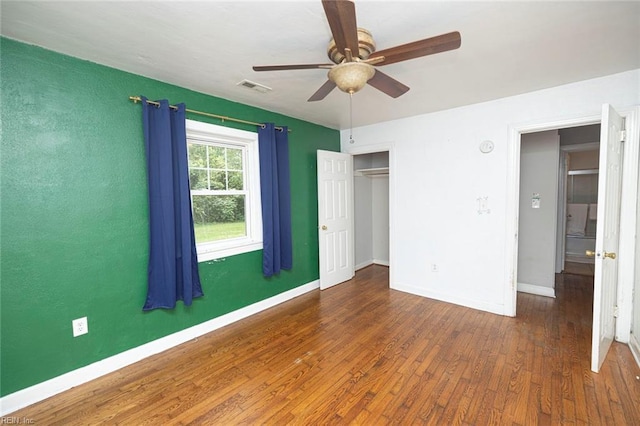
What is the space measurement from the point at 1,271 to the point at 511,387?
3.59 meters

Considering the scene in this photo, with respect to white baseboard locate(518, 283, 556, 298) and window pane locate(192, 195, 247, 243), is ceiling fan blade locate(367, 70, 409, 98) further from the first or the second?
white baseboard locate(518, 283, 556, 298)

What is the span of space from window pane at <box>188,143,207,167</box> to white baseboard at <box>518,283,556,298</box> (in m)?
4.45

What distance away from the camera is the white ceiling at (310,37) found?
1.52 meters

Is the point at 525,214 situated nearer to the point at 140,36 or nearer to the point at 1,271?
the point at 140,36

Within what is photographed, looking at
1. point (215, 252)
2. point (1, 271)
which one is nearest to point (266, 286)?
point (215, 252)

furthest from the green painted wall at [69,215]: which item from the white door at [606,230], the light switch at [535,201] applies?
the light switch at [535,201]

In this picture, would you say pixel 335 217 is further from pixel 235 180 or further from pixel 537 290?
pixel 537 290

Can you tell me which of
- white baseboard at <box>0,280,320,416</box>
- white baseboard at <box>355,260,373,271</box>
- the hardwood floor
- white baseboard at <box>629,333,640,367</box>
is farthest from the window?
white baseboard at <box>629,333,640,367</box>

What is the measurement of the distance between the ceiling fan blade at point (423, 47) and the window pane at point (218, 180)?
2.08 metres

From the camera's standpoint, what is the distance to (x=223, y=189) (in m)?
3.04

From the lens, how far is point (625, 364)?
214cm

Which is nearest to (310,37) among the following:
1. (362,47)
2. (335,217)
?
(362,47)

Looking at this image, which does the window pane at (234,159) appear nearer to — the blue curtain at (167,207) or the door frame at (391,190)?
the blue curtain at (167,207)

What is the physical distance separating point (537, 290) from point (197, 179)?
4552 mm
